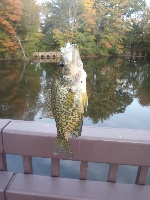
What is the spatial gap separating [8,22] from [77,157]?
25.9 m

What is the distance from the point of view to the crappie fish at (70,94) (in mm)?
1130

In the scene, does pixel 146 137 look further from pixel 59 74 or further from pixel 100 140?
pixel 59 74

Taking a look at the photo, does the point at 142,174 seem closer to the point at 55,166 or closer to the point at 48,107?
the point at 55,166

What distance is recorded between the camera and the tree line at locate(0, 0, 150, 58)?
2595cm

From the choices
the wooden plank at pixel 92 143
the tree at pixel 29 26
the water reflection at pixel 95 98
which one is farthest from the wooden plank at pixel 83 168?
the tree at pixel 29 26

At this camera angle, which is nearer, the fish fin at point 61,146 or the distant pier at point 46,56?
the fish fin at point 61,146

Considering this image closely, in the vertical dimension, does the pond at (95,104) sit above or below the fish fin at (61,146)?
below

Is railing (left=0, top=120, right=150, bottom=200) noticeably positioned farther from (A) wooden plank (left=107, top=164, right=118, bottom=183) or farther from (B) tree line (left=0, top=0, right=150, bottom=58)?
(B) tree line (left=0, top=0, right=150, bottom=58)

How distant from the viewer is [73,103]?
1.20m

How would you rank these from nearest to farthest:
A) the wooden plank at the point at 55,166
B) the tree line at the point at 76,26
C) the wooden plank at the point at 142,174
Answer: the wooden plank at the point at 142,174
the wooden plank at the point at 55,166
the tree line at the point at 76,26

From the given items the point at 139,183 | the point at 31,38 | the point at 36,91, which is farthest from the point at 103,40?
the point at 139,183

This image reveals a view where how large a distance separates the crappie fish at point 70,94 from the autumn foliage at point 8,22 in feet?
83.2

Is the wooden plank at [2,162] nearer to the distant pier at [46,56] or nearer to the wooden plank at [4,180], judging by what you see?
the wooden plank at [4,180]

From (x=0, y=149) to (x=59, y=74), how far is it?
0.88 metres
